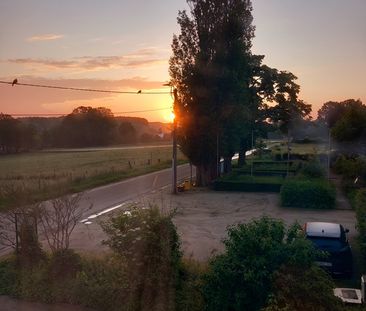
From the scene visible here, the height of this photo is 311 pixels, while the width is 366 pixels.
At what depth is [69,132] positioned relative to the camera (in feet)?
294

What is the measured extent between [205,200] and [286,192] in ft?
15.7

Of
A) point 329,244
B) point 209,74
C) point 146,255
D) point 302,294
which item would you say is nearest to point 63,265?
point 146,255

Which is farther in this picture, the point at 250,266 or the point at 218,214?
the point at 218,214

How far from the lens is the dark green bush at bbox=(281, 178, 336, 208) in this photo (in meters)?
24.8

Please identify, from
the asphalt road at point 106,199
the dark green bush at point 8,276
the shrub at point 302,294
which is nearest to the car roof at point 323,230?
the shrub at point 302,294

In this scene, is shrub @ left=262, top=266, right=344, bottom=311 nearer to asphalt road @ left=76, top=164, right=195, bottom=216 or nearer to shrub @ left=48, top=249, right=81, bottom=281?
shrub @ left=48, top=249, right=81, bottom=281

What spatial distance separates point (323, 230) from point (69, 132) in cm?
8033

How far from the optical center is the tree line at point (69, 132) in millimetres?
64375

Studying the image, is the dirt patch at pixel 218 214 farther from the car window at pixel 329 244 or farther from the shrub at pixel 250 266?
the shrub at pixel 250 266

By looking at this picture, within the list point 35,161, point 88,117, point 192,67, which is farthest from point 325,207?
point 88,117

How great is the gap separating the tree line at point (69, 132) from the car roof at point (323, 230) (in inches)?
2205

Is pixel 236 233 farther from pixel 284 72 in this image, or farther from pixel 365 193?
pixel 284 72

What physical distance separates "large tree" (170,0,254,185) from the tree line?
124 ft

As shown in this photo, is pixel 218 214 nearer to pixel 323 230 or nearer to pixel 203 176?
pixel 323 230
